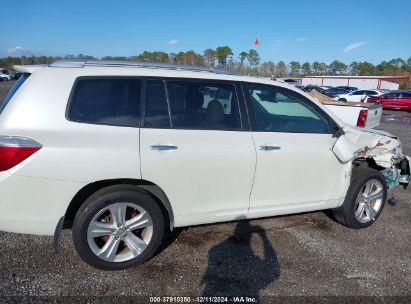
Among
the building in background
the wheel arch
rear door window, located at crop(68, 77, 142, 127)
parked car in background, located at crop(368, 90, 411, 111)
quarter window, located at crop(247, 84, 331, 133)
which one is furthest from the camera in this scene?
the building in background

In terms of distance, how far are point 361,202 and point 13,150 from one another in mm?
3774

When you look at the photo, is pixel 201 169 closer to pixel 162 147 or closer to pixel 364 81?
pixel 162 147

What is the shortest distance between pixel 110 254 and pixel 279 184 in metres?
1.78

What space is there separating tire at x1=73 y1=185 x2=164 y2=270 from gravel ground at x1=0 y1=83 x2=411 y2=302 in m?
0.15

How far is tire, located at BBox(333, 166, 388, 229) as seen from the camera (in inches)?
149

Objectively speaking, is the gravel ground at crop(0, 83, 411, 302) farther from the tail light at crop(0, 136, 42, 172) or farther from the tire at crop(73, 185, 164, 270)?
the tail light at crop(0, 136, 42, 172)

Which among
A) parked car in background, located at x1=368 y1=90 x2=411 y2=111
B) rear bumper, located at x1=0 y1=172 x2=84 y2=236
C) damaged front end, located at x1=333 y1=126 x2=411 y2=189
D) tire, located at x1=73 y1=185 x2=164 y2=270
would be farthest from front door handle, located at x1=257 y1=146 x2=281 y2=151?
parked car in background, located at x1=368 y1=90 x2=411 y2=111

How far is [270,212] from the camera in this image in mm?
3332

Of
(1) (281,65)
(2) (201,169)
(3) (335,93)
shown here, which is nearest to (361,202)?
(2) (201,169)

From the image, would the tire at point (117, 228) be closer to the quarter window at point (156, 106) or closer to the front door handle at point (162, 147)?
the front door handle at point (162, 147)

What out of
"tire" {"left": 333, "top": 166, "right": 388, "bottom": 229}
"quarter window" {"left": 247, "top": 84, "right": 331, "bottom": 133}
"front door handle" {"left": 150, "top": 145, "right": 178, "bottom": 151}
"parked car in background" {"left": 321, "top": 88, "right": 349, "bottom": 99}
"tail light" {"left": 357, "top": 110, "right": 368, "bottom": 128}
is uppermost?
"quarter window" {"left": 247, "top": 84, "right": 331, "bottom": 133}

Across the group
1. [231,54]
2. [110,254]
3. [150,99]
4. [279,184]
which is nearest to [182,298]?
[110,254]

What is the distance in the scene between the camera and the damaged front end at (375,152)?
3486mm

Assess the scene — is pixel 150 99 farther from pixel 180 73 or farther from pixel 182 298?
pixel 182 298
